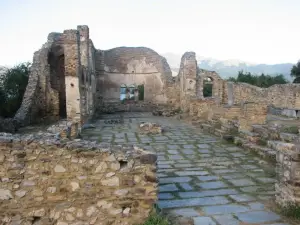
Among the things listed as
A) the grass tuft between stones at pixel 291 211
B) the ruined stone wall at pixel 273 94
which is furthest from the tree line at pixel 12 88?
the grass tuft between stones at pixel 291 211

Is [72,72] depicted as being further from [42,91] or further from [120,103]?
[120,103]

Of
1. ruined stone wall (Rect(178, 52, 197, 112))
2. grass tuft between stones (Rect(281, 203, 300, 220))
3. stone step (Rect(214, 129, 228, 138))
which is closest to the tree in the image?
ruined stone wall (Rect(178, 52, 197, 112))

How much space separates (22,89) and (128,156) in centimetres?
1795

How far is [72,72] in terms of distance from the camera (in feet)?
40.2

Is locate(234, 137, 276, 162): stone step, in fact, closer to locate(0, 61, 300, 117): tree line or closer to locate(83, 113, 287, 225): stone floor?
locate(83, 113, 287, 225): stone floor

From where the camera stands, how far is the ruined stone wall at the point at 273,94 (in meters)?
17.5

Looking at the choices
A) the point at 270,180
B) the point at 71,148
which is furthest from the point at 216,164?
the point at 71,148

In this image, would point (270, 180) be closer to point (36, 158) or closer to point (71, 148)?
point (71, 148)

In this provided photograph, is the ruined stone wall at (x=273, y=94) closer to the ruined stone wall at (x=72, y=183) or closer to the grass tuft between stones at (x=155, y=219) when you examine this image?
the grass tuft between stones at (x=155, y=219)

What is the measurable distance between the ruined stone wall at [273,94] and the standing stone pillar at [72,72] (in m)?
11.5

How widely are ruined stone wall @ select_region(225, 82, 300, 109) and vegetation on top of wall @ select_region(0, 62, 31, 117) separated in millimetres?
14407

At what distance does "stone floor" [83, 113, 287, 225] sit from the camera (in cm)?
432

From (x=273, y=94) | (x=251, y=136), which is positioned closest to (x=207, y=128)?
(x=251, y=136)

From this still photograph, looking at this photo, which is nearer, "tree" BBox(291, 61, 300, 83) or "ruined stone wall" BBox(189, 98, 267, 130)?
"ruined stone wall" BBox(189, 98, 267, 130)
